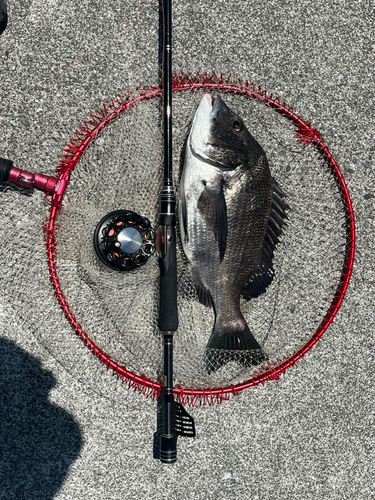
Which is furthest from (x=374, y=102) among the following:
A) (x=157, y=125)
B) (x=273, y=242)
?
(x=157, y=125)

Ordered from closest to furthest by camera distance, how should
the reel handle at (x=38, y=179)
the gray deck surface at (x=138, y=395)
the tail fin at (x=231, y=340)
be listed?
the reel handle at (x=38, y=179), the tail fin at (x=231, y=340), the gray deck surface at (x=138, y=395)

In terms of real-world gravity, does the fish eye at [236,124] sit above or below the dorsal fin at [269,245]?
above

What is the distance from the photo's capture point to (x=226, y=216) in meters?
1.69

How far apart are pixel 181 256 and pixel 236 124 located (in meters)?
0.60

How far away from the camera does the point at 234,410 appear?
80.6 inches

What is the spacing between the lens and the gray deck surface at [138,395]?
1906mm

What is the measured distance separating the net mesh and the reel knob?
2.1 inches

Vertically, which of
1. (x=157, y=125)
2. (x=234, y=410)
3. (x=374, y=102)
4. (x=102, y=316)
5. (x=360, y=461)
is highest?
(x=374, y=102)

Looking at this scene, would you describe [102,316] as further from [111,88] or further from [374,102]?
[374,102]

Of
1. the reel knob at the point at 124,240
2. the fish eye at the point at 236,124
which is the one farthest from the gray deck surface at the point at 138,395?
the fish eye at the point at 236,124

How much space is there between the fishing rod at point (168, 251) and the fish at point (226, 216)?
0.36ft

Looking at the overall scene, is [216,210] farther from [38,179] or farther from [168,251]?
[38,179]

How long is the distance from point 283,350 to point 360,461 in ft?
2.67

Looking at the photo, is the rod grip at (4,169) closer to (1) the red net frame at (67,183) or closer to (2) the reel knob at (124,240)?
(1) the red net frame at (67,183)
